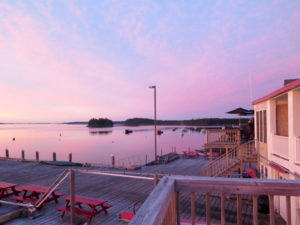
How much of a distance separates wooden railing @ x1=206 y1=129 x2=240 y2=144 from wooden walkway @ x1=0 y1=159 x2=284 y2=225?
369 cm

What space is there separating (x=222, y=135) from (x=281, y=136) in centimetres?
552

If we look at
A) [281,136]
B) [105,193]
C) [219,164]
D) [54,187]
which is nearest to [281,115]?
[281,136]

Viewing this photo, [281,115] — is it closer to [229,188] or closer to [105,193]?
[229,188]

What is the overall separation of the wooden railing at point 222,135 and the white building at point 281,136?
1460 millimetres

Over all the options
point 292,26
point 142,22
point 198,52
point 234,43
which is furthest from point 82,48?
point 292,26

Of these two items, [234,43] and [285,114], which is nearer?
[285,114]

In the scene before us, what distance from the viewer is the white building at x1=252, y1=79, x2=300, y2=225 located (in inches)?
256

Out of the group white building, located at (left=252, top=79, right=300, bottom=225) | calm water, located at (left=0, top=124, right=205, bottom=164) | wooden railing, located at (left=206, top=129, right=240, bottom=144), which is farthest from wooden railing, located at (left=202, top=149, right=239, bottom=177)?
calm water, located at (left=0, top=124, right=205, bottom=164)

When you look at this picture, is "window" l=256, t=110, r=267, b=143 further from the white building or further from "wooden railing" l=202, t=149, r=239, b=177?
"wooden railing" l=202, t=149, r=239, b=177

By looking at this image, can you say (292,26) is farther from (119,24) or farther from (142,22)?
(119,24)

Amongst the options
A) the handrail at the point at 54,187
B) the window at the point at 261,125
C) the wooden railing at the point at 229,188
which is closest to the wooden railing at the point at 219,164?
the window at the point at 261,125

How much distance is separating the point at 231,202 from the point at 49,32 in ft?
56.6

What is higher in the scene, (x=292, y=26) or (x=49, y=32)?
(x=49, y=32)

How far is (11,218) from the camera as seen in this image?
755 centimetres
